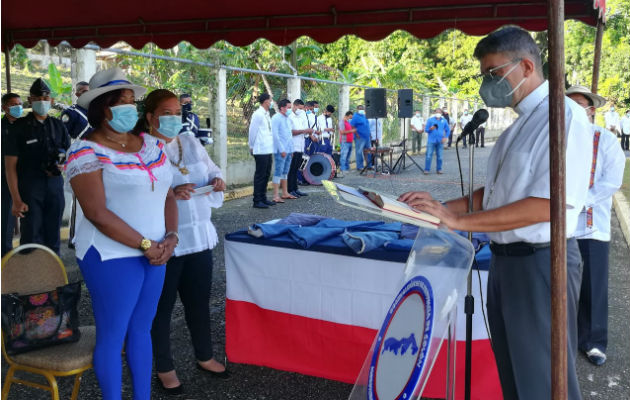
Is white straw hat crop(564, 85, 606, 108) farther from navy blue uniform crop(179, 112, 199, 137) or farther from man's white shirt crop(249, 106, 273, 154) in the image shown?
man's white shirt crop(249, 106, 273, 154)

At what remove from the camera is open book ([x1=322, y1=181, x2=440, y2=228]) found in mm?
1611

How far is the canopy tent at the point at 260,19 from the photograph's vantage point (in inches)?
166

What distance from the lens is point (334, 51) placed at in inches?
1255

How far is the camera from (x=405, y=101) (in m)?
15.6

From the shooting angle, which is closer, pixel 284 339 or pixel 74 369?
pixel 74 369

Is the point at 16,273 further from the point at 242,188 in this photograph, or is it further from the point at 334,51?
the point at 334,51

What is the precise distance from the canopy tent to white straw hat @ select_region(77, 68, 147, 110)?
6.21 feet

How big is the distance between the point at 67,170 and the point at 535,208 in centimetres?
185

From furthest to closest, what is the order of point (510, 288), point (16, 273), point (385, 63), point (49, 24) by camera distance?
point (385, 63) < point (49, 24) < point (16, 273) < point (510, 288)

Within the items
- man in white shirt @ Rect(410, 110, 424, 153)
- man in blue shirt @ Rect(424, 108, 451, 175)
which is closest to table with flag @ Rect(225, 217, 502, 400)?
man in blue shirt @ Rect(424, 108, 451, 175)

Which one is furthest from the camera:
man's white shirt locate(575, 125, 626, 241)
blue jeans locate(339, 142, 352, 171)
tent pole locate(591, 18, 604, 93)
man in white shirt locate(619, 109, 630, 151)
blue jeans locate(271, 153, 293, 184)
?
man in white shirt locate(619, 109, 630, 151)

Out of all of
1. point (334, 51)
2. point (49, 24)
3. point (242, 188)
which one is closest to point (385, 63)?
point (334, 51)

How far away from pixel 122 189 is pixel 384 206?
4.48ft

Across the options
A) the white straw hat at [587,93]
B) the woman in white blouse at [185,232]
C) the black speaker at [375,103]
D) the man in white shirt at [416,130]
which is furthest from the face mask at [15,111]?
the man in white shirt at [416,130]
